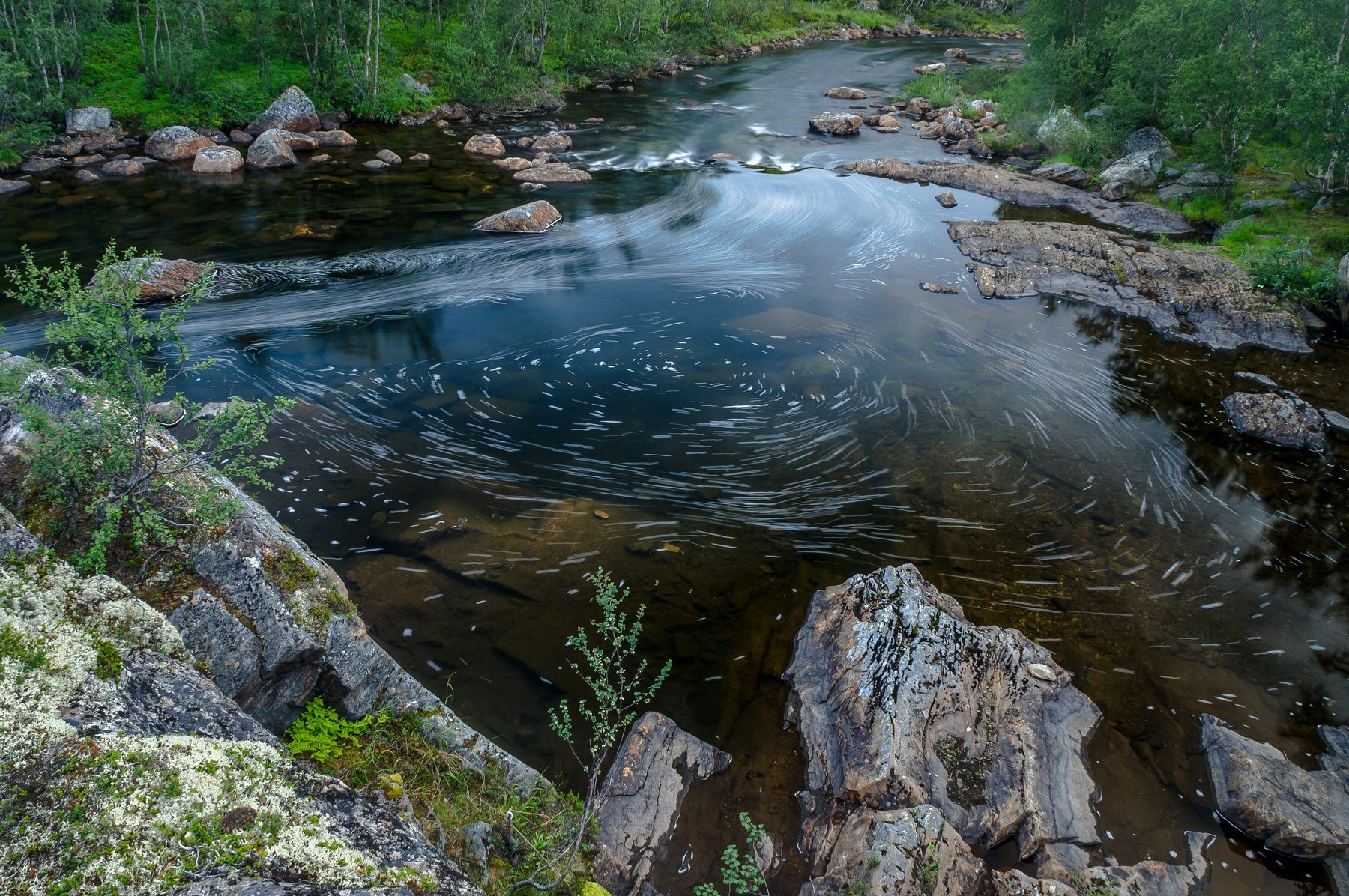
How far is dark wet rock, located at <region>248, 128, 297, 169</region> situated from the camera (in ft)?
85.7

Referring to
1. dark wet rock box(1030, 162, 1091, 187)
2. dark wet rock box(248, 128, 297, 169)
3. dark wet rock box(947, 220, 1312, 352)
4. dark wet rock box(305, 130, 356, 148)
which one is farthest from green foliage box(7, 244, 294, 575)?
dark wet rock box(1030, 162, 1091, 187)

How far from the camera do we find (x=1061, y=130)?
3023 cm

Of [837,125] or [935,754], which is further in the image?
[837,125]

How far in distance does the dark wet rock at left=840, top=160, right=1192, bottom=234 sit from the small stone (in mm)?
21191

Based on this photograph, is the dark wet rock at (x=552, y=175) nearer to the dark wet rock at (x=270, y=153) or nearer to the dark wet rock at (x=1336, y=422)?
the dark wet rock at (x=270, y=153)

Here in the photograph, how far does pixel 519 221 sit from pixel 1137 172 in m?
21.9

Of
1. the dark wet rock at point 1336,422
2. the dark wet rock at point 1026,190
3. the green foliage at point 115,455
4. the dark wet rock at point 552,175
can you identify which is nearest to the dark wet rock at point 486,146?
the dark wet rock at point 552,175

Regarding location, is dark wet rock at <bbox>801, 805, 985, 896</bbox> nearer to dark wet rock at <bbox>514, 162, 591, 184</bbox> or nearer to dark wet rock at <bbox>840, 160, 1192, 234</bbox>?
dark wet rock at <bbox>840, 160, 1192, 234</bbox>

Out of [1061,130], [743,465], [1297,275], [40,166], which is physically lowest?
[40,166]

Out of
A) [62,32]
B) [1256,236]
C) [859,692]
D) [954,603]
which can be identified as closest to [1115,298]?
[1256,236]

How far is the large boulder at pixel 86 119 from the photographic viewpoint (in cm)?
2694

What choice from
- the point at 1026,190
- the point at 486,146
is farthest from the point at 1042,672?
the point at 486,146

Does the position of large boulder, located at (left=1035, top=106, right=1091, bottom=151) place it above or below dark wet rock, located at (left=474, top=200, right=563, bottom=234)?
above

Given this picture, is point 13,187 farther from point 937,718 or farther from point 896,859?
point 896,859
